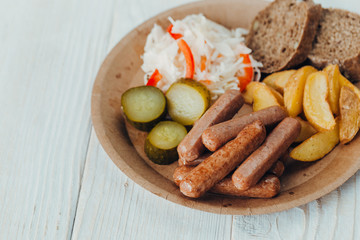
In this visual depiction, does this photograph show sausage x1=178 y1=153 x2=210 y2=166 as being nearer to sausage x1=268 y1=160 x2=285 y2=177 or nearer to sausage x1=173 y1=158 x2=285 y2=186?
sausage x1=173 y1=158 x2=285 y2=186

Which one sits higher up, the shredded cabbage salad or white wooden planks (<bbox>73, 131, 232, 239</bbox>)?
the shredded cabbage salad

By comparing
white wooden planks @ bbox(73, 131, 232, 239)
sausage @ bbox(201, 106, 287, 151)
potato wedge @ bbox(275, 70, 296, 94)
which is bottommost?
white wooden planks @ bbox(73, 131, 232, 239)

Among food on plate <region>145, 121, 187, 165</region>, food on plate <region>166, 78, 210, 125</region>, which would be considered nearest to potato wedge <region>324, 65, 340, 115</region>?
food on plate <region>166, 78, 210, 125</region>

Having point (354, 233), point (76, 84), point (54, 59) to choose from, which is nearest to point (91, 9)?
point (54, 59)

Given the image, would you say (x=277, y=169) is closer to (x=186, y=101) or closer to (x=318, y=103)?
(x=318, y=103)

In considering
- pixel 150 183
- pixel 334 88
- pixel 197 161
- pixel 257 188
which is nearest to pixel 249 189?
pixel 257 188

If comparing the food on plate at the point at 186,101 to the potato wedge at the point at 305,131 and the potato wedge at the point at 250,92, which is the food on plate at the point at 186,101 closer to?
the potato wedge at the point at 250,92

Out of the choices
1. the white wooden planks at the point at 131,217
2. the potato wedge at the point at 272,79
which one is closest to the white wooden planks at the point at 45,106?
the white wooden planks at the point at 131,217
